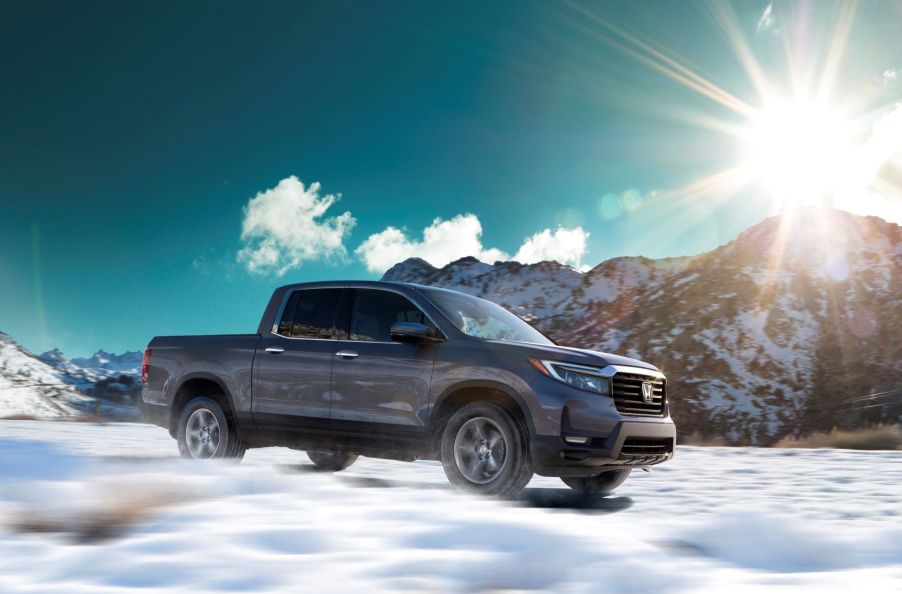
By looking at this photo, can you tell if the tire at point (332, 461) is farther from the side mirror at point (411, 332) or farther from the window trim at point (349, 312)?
the side mirror at point (411, 332)

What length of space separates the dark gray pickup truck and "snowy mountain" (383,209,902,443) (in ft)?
126

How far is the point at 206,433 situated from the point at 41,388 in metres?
148

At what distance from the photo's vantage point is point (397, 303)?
7.81 metres

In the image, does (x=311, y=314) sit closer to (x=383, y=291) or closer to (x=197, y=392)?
(x=383, y=291)

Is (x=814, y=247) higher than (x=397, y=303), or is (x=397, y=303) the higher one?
(x=814, y=247)

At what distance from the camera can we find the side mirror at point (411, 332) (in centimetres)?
705

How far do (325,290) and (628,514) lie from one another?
12.4 ft

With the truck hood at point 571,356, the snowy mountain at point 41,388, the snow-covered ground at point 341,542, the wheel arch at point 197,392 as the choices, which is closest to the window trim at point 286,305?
the wheel arch at point 197,392

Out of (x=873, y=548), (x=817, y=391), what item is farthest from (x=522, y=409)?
(x=817, y=391)

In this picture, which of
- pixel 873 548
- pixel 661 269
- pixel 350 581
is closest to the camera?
pixel 350 581

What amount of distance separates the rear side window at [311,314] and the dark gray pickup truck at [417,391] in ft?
0.04

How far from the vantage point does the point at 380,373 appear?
24.3ft

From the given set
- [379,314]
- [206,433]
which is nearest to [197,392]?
[206,433]

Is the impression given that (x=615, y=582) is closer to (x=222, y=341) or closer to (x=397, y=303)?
(x=397, y=303)
